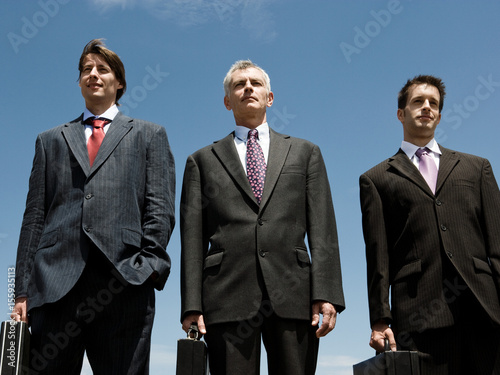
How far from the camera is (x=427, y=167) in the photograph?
4.84 metres

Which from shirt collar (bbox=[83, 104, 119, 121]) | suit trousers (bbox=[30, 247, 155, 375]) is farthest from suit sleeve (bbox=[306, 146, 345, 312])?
shirt collar (bbox=[83, 104, 119, 121])

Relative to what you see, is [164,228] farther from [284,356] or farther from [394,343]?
[394,343]

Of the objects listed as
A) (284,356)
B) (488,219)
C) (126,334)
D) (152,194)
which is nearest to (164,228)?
(152,194)

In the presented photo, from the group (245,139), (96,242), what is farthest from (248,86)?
(96,242)

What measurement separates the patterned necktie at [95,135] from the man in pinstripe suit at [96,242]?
1 cm

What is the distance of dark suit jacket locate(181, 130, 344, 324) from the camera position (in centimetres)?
407

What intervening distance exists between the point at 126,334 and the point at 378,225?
2000mm

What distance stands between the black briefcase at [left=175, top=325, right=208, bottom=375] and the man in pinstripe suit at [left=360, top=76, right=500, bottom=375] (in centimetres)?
133

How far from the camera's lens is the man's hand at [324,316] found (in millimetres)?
4004

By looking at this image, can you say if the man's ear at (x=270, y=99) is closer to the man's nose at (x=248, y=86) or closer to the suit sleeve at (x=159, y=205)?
the man's nose at (x=248, y=86)

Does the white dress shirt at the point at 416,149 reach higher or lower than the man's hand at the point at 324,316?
higher

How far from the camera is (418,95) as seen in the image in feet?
16.7

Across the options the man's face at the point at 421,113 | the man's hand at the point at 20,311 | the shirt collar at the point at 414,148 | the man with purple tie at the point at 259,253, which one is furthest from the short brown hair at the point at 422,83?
the man's hand at the point at 20,311

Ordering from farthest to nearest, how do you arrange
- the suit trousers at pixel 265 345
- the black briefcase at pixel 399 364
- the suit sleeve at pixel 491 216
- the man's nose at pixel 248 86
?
the man's nose at pixel 248 86
the suit sleeve at pixel 491 216
the suit trousers at pixel 265 345
the black briefcase at pixel 399 364
